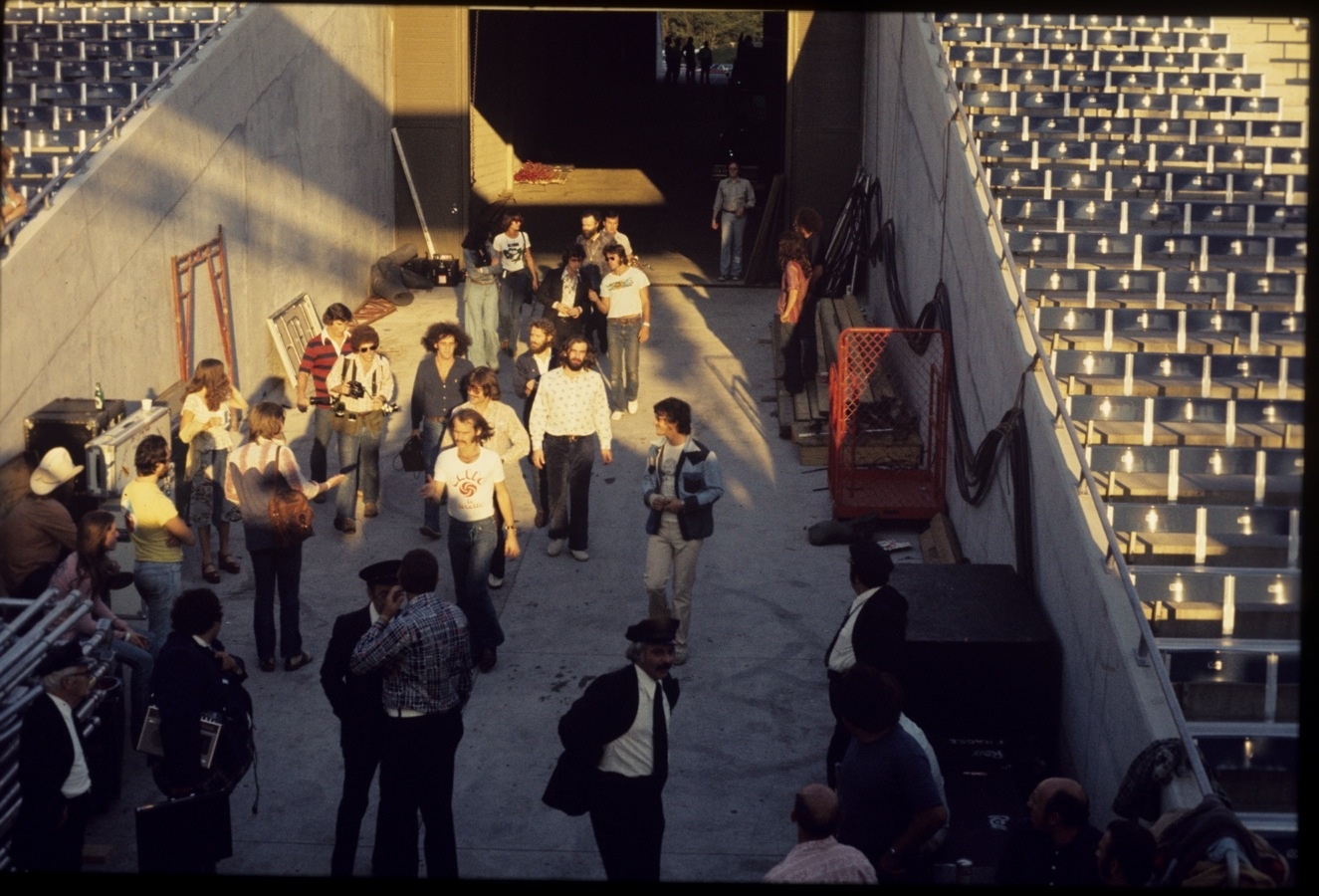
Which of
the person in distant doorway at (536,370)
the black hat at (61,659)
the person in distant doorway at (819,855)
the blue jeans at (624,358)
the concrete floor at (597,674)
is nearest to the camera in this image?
the person in distant doorway at (819,855)

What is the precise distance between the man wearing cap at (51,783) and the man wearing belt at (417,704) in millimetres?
1248

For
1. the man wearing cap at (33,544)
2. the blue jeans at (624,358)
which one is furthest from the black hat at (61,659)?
the blue jeans at (624,358)

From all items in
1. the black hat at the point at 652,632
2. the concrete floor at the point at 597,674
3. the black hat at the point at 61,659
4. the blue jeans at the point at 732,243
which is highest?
the blue jeans at the point at 732,243

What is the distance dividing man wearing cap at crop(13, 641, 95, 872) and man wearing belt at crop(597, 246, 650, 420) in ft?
26.9

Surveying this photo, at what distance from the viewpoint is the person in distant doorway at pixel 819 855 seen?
18.4ft

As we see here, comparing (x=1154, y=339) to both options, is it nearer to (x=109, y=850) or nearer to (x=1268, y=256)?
(x=1268, y=256)

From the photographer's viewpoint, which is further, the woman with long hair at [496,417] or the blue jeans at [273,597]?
the woman with long hair at [496,417]

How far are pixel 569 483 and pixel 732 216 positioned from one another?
9.51 metres

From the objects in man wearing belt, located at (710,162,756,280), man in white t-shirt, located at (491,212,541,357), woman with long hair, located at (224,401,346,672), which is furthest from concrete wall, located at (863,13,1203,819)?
woman with long hair, located at (224,401,346,672)

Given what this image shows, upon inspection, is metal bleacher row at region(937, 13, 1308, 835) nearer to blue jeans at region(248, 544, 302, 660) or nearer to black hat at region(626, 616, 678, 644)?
black hat at region(626, 616, 678, 644)

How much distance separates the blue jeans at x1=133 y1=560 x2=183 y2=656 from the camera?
8.97 m

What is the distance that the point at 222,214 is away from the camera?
1503cm

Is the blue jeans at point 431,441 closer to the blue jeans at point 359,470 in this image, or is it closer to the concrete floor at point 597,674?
the concrete floor at point 597,674

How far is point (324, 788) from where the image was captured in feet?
28.5
